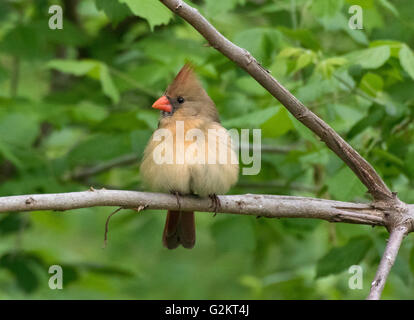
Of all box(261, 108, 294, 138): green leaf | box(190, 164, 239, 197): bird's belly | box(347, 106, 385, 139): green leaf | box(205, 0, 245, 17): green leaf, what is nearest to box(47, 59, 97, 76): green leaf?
box(205, 0, 245, 17): green leaf

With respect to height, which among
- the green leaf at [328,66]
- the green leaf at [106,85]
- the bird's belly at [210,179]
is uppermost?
the green leaf at [106,85]

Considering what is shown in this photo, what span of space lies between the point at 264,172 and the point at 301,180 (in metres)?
0.28

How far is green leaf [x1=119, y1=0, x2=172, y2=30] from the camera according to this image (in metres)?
3.23

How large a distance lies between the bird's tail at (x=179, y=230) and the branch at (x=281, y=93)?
3.73 ft

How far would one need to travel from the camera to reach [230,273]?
7754mm

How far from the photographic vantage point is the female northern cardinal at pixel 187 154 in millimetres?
3508

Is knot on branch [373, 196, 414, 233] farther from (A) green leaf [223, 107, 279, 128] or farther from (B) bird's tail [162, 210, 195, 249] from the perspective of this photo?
(B) bird's tail [162, 210, 195, 249]

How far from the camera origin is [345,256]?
3.96m

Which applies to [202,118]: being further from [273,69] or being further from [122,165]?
[122,165]

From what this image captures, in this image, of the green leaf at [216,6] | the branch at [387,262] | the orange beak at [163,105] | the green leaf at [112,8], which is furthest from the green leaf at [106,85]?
the branch at [387,262]

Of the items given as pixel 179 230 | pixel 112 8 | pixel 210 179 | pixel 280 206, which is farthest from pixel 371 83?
pixel 112 8

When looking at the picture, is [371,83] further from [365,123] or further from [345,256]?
[345,256]

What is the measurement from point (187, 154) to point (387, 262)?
121cm

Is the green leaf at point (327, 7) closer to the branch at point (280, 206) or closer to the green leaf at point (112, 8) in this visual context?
the green leaf at point (112, 8)
